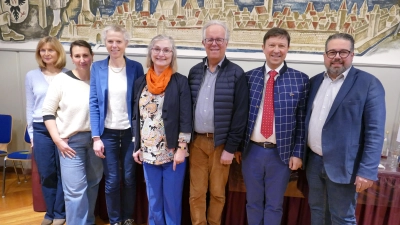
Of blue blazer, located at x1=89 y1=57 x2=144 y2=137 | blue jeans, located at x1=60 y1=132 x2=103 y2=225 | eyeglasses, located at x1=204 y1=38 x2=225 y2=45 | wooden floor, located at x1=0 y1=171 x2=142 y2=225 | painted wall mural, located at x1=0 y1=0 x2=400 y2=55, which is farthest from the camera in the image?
painted wall mural, located at x1=0 y1=0 x2=400 y2=55

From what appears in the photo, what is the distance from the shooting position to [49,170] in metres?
2.11

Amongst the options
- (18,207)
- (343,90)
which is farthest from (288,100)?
(18,207)

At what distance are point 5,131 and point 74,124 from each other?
70.4 inches

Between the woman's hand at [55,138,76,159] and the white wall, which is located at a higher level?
the white wall

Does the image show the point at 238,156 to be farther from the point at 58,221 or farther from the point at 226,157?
the point at 58,221

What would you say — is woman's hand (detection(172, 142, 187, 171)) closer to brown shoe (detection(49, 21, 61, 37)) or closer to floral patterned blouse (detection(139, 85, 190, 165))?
floral patterned blouse (detection(139, 85, 190, 165))

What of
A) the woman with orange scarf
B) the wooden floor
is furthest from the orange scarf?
the wooden floor

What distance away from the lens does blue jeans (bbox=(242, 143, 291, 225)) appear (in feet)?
5.58

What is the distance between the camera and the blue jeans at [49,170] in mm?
2076

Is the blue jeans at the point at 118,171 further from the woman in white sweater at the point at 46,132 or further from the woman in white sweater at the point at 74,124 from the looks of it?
the woman in white sweater at the point at 46,132

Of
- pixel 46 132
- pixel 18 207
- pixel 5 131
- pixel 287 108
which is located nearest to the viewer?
pixel 287 108

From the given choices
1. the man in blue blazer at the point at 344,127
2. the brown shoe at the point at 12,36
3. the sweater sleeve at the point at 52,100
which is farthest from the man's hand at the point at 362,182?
the brown shoe at the point at 12,36

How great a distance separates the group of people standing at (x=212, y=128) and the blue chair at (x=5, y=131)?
1.34 m

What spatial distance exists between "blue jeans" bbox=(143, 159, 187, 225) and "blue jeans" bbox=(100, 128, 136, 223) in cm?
19
